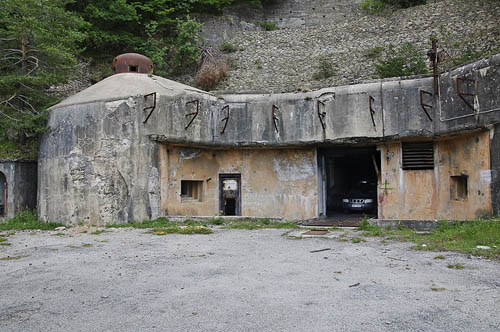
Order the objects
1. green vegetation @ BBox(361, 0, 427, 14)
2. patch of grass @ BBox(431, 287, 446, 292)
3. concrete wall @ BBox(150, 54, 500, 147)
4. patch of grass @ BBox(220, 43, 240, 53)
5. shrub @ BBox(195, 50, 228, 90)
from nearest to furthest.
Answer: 1. patch of grass @ BBox(431, 287, 446, 292)
2. concrete wall @ BBox(150, 54, 500, 147)
3. shrub @ BBox(195, 50, 228, 90)
4. patch of grass @ BBox(220, 43, 240, 53)
5. green vegetation @ BBox(361, 0, 427, 14)

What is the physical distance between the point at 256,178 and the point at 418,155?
217 inches

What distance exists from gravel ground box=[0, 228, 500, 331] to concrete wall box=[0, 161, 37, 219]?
648 cm

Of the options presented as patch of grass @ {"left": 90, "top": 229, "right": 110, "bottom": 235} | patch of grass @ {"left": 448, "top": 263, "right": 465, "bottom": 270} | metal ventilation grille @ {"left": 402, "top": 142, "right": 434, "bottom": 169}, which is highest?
metal ventilation grille @ {"left": 402, "top": 142, "right": 434, "bottom": 169}

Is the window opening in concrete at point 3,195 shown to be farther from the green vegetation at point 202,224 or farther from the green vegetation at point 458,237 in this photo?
the green vegetation at point 458,237

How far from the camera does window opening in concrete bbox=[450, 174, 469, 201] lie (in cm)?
1168

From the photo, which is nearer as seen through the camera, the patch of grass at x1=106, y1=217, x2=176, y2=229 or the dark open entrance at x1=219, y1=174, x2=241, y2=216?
the patch of grass at x1=106, y1=217, x2=176, y2=229

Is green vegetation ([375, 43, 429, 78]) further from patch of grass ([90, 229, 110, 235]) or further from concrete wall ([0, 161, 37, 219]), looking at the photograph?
concrete wall ([0, 161, 37, 219])

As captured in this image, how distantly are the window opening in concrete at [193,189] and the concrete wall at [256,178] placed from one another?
0.57 ft

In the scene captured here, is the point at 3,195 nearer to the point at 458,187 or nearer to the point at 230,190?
the point at 230,190

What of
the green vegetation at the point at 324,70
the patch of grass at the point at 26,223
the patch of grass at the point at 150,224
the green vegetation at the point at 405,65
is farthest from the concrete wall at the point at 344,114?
the green vegetation at the point at 324,70

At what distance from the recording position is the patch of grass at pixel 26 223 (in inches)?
475

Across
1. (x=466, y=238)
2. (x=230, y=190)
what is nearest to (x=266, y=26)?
(x=230, y=190)

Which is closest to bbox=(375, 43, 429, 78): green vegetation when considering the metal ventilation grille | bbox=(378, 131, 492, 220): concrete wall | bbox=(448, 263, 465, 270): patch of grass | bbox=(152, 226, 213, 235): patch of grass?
the metal ventilation grille

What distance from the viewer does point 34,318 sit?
4094mm
